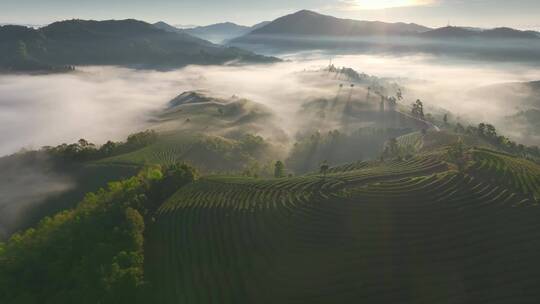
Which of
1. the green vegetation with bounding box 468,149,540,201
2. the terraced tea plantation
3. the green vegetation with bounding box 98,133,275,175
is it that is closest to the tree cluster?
the green vegetation with bounding box 98,133,275,175

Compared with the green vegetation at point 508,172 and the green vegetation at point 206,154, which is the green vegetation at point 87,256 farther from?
the green vegetation at point 508,172

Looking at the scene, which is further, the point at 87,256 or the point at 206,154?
the point at 206,154

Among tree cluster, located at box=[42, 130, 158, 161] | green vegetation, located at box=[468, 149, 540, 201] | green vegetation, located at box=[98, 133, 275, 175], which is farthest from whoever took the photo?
green vegetation, located at box=[98, 133, 275, 175]

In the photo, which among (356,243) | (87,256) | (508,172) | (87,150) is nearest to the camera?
(356,243)

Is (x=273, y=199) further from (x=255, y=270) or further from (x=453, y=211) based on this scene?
(x=453, y=211)

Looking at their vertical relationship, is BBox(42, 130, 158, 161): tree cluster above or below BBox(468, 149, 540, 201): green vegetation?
below

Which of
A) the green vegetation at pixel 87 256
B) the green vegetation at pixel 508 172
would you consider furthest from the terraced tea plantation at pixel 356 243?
the green vegetation at pixel 87 256

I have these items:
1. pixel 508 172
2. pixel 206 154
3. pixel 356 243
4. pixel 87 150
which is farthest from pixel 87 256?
pixel 206 154

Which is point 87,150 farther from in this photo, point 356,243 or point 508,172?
point 508,172

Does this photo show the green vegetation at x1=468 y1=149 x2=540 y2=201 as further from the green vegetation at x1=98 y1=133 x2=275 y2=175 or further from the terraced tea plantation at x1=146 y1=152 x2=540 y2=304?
the green vegetation at x1=98 y1=133 x2=275 y2=175
